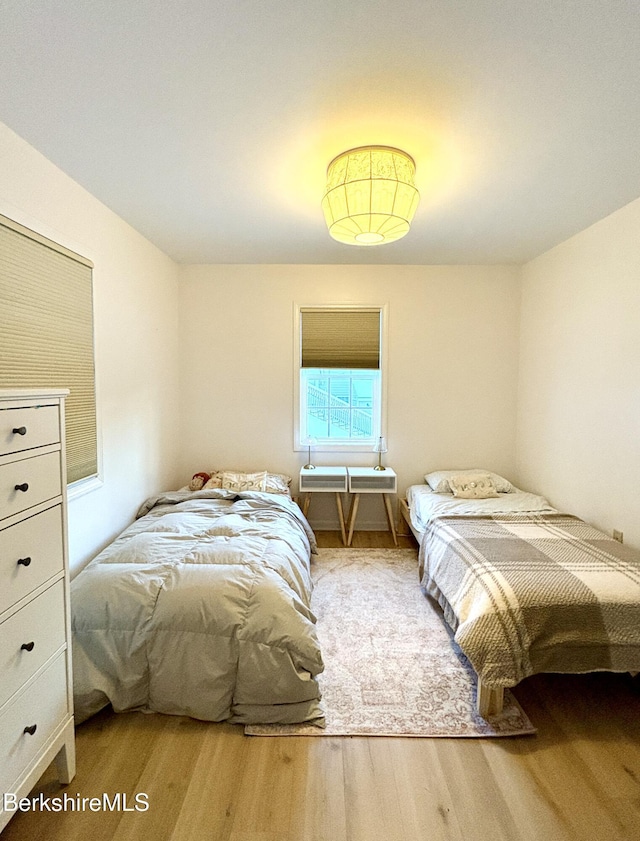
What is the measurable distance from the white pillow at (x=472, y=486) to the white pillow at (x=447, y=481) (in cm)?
4

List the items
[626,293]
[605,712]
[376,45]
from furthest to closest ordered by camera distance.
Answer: [626,293], [605,712], [376,45]

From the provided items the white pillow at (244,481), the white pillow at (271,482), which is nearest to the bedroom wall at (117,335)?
the white pillow at (271,482)

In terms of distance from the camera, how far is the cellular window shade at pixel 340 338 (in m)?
3.70

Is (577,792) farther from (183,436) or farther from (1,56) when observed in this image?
(183,436)

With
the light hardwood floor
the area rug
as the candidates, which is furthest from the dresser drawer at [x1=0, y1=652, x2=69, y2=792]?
the area rug

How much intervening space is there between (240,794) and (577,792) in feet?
3.81

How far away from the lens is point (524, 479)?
11.8 ft

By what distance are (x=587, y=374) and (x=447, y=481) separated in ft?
4.27

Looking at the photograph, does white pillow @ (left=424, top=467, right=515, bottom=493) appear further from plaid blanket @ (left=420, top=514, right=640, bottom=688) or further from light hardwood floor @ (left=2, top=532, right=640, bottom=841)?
light hardwood floor @ (left=2, top=532, right=640, bottom=841)

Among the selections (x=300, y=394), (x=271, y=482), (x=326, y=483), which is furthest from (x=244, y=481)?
(x=300, y=394)

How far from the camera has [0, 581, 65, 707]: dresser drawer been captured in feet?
3.60

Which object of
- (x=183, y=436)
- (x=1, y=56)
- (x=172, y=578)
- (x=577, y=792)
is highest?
(x=1, y=56)

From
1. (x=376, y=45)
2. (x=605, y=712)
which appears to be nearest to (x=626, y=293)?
(x=376, y=45)

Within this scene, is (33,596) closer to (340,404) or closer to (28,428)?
(28,428)
